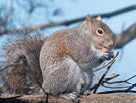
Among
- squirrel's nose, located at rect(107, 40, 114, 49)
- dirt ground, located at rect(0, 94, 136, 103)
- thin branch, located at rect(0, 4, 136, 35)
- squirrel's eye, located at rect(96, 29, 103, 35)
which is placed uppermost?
thin branch, located at rect(0, 4, 136, 35)

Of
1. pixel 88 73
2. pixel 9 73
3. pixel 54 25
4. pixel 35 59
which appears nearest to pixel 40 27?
pixel 54 25

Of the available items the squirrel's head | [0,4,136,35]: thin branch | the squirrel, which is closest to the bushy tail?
the squirrel

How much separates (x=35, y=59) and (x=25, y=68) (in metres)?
0.09

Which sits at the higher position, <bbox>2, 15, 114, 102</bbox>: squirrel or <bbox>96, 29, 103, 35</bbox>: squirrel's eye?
<bbox>96, 29, 103, 35</bbox>: squirrel's eye

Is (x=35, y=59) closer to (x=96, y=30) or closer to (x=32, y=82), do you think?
(x=32, y=82)

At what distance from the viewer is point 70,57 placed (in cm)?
102

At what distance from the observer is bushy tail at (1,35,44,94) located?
108 centimetres

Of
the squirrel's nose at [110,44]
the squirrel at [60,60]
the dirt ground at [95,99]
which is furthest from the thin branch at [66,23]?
the dirt ground at [95,99]

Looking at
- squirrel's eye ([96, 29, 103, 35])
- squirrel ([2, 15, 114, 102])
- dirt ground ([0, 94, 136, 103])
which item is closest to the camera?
dirt ground ([0, 94, 136, 103])

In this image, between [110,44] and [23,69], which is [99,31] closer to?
[110,44]

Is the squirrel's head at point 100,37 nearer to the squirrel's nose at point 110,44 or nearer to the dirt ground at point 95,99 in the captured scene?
the squirrel's nose at point 110,44

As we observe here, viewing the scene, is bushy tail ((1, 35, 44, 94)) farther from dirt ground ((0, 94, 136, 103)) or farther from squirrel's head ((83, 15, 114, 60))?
squirrel's head ((83, 15, 114, 60))

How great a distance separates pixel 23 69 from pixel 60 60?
0.91 feet

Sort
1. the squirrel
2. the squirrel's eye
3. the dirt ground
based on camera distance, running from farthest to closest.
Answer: the squirrel's eye, the squirrel, the dirt ground
